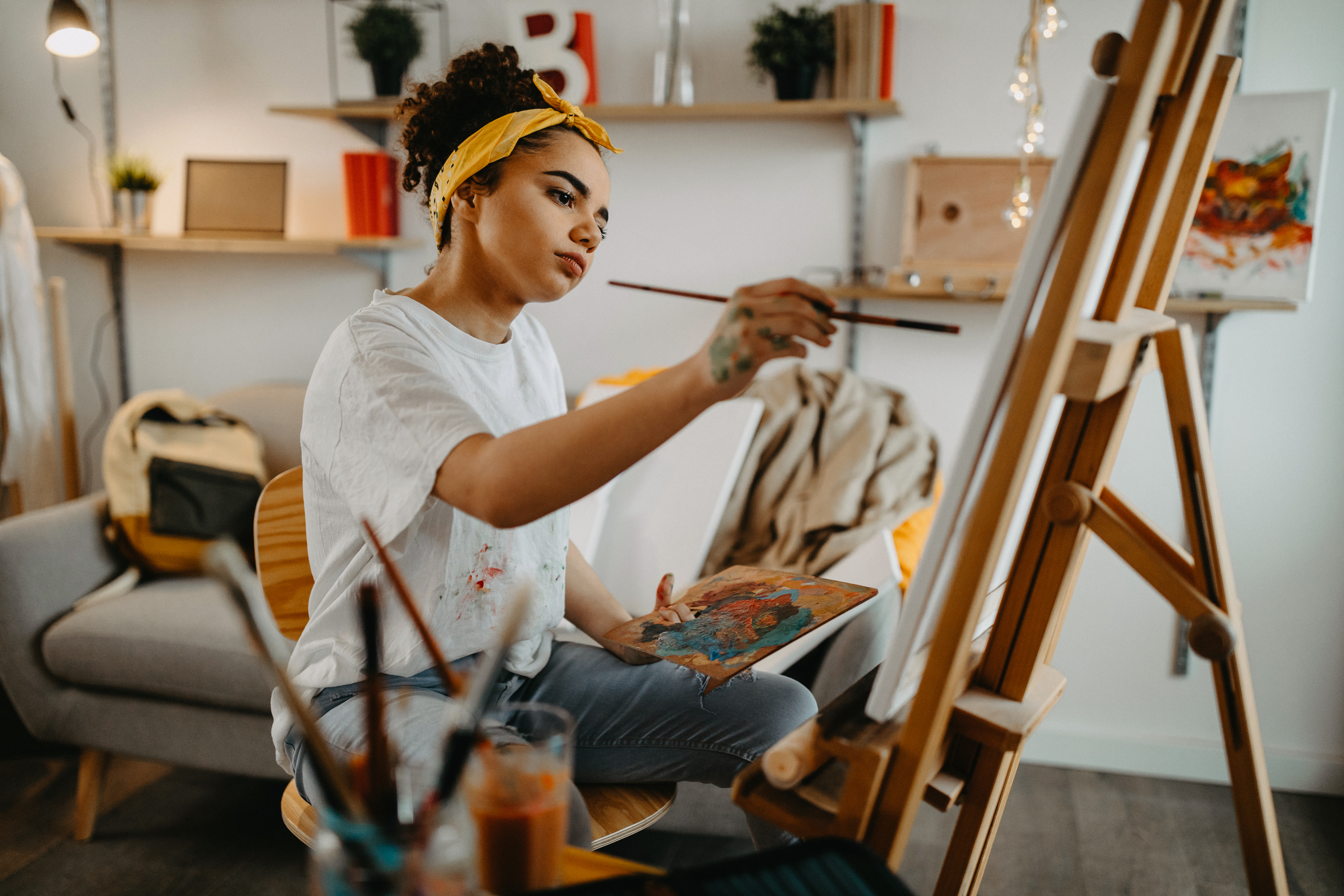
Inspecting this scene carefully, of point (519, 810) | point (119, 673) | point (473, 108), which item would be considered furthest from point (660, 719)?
point (119, 673)

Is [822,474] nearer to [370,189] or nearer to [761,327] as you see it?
[761,327]

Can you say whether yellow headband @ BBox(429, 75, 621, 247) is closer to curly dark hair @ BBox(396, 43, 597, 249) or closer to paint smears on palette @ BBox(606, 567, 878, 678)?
curly dark hair @ BBox(396, 43, 597, 249)

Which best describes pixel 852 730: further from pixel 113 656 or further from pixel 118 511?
pixel 118 511

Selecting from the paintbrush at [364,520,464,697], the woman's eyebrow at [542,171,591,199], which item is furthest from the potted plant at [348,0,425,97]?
the paintbrush at [364,520,464,697]

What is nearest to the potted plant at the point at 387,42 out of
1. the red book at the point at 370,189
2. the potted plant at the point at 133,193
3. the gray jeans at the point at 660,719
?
the red book at the point at 370,189

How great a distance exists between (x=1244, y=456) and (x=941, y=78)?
1.17 metres

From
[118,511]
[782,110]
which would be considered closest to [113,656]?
[118,511]

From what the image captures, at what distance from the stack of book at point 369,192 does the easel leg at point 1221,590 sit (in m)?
2.15

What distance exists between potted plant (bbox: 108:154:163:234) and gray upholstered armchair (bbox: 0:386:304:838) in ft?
3.28

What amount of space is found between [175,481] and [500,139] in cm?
153

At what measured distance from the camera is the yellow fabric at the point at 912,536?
182 centimetres

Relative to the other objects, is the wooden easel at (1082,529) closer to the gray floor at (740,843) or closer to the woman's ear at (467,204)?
the woman's ear at (467,204)

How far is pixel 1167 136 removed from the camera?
732 mm

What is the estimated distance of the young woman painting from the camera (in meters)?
0.89
